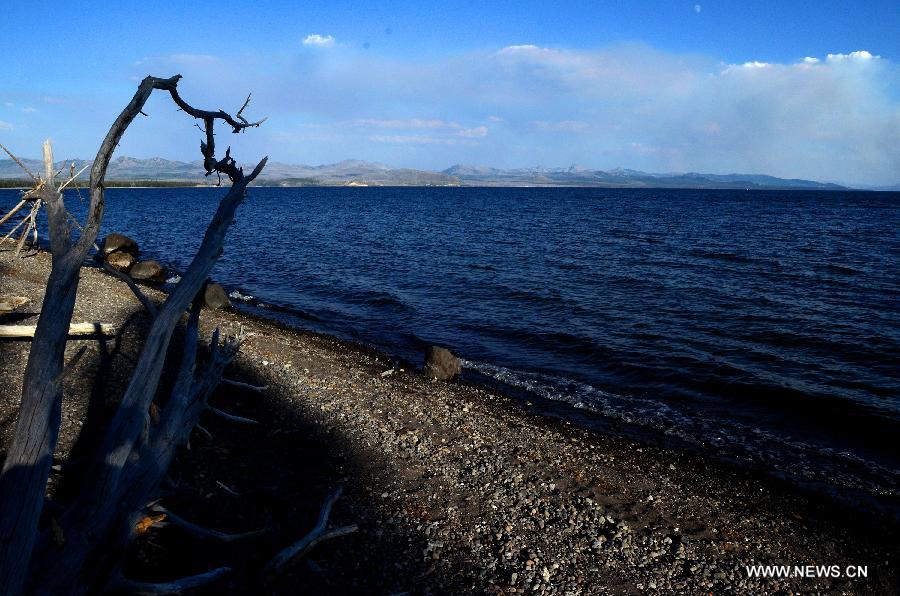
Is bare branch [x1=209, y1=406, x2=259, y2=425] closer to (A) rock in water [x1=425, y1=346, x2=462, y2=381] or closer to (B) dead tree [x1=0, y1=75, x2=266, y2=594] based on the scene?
(B) dead tree [x1=0, y1=75, x2=266, y2=594]

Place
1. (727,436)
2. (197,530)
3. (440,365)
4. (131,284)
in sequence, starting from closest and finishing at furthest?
(197,530) < (131,284) < (727,436) < (440,365)

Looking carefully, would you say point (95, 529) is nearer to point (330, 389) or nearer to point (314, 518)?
point (314, 518)

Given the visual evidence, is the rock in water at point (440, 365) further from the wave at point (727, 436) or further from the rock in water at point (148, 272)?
the rock in water at point (148, 272)

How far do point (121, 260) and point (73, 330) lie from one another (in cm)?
2320

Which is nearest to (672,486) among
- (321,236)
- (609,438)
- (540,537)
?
(609,438)

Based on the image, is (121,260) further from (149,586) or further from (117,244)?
(149,586)

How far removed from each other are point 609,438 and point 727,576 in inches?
210

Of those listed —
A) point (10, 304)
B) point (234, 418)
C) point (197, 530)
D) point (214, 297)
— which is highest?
point (10, 304)

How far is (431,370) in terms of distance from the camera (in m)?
17.0

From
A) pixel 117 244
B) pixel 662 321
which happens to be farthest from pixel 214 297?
pixel 662 321

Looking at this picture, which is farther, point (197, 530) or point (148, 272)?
point (148, 272)

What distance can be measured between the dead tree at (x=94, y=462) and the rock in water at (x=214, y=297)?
716 inches

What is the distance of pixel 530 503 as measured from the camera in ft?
31.9

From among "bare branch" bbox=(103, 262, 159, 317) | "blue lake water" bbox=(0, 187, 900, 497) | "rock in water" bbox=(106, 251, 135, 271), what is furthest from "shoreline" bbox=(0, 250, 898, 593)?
"rock in water" bbox=(106, 251, 135, 271)
